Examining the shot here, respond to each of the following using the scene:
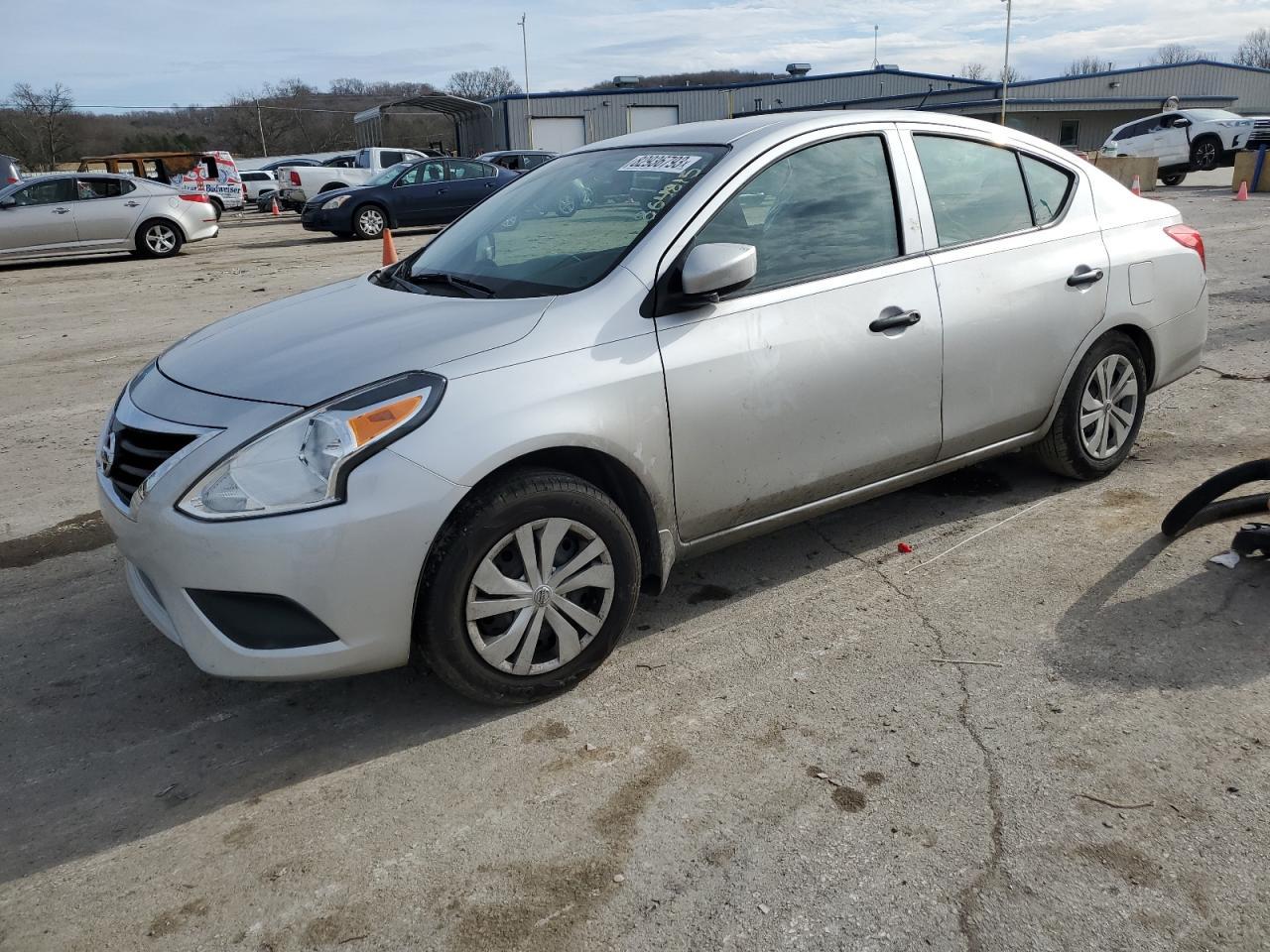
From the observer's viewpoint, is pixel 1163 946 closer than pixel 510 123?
Yes

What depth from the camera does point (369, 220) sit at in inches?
768

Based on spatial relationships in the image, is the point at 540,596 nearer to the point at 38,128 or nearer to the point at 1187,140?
the point at 1187,140

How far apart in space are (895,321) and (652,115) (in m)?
54.2

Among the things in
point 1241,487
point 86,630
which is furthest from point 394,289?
point 1241,487

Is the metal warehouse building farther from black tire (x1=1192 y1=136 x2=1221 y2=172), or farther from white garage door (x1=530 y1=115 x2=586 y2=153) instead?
black tire (x1=1192 y1=136 x2=1221 y2=172)

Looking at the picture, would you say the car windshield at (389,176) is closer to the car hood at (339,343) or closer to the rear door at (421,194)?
the rear door at (421,194)

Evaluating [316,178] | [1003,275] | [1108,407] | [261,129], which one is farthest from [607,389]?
[261,129]

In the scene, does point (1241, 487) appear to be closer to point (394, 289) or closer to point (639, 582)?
Result: point (639, 582)

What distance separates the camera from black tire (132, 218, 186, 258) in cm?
1752

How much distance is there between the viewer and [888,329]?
148 inches

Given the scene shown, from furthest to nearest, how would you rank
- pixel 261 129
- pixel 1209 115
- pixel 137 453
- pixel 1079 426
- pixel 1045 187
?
pixel 261 129, pixel 1209 115, pixel 1079 426, pixel 1045 187, pixel 137 453

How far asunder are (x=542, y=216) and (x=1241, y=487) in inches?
129

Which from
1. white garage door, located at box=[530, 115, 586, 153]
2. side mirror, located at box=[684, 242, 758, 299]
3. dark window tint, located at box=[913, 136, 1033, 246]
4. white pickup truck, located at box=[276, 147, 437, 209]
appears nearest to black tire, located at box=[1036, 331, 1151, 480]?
dark window tint, located at box=[913, 136, 1033, 246]

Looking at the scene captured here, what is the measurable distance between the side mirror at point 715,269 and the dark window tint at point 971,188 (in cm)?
114
